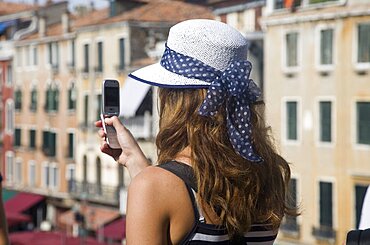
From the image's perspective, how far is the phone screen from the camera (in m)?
1.85

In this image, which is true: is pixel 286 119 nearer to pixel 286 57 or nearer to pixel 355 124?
pixel 286 57

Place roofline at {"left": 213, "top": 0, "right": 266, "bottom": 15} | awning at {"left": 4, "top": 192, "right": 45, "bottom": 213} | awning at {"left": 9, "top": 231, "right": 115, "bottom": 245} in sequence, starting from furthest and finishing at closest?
awning at {"left": 4, "top": 192, "right": 45, "bottom": 213}, roofline at {"left": 213, "top": 0, "right": 266, "bottom": 15}, awning at {"left": 9, "top": 231, "right": 115, "bottom": 245}

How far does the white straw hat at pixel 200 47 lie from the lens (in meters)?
1.76

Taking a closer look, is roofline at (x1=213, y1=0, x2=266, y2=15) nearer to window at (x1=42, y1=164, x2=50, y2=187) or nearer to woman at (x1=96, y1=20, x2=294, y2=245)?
window at (x1=42, y1=164, x2=50, y2=187)

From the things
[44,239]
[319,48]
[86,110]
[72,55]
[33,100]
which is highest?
[72,55]

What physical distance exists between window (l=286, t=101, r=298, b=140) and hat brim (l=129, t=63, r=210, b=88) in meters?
17.4

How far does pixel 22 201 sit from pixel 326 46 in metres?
15.0

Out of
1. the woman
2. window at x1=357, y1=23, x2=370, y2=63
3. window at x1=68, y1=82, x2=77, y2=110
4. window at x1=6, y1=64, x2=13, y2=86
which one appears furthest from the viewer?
window at x1=6, y1=64, x2=13, y2=86

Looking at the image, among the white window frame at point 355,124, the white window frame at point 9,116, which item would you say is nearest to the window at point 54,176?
the white window frame at point 9,116

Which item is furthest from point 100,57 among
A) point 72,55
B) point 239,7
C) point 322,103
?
point 322,103

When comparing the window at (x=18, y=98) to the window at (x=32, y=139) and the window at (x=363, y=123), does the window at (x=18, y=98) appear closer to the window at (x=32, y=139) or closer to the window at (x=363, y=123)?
the window at (x=32, y=139)

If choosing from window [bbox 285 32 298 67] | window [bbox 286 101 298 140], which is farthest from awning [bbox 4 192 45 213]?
window [bbox 285 32 298 67]

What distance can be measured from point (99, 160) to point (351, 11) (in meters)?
12.2

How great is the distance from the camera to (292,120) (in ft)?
63.1
